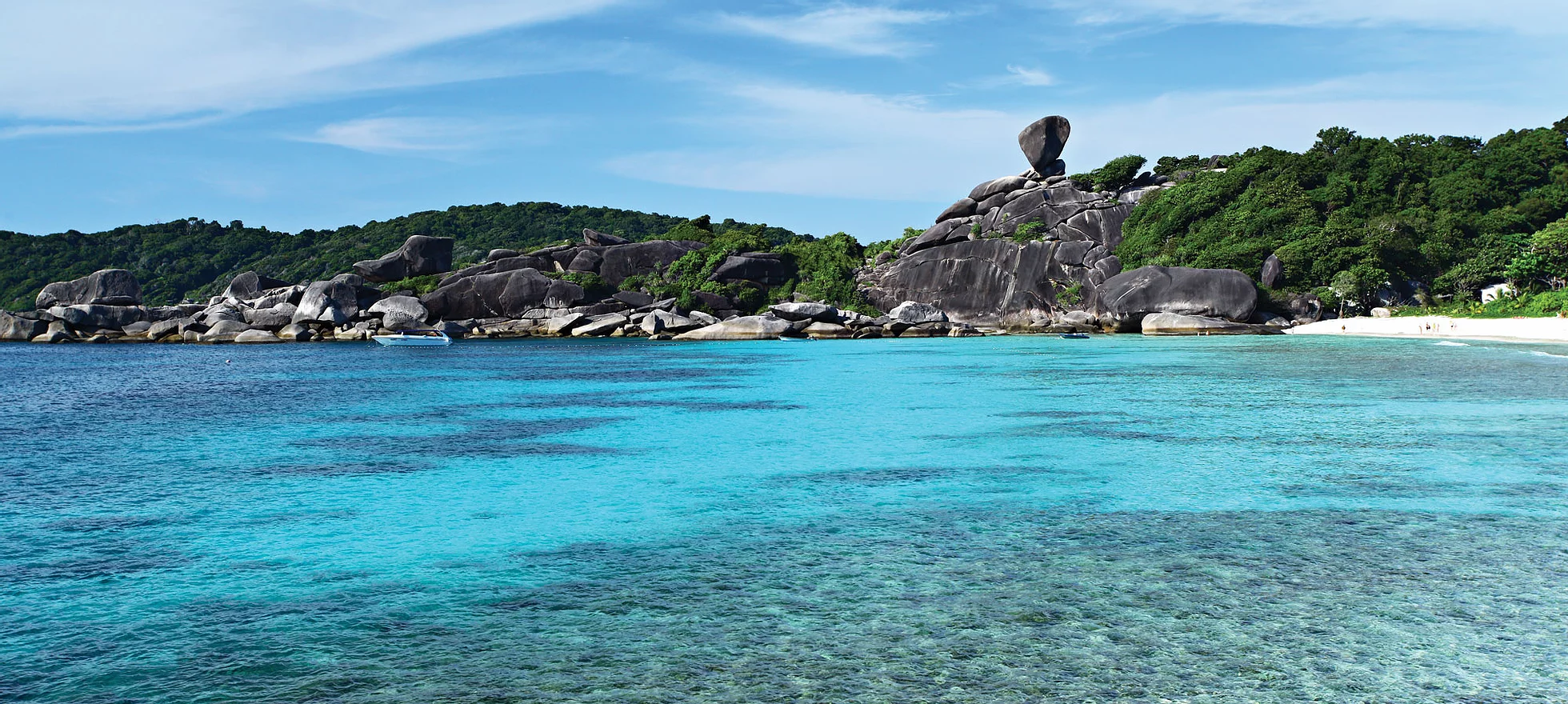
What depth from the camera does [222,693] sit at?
16.4 ft

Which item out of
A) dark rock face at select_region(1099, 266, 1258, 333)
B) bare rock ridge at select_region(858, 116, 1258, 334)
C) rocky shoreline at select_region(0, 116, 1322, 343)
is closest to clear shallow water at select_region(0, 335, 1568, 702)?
dark rock face at select_region(1099, 266, 1258, 333)

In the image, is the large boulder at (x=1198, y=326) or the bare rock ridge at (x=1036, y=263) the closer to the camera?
the large boulder at (x=1198, y=326)

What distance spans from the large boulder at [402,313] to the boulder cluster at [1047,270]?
33.8m

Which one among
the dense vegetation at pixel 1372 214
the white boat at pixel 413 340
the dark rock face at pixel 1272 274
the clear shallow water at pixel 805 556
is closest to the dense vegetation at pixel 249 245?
the white boat at pixel 413 340

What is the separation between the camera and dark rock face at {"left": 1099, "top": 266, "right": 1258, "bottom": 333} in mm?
60156

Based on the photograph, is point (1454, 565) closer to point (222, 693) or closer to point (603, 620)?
point (603, 620)

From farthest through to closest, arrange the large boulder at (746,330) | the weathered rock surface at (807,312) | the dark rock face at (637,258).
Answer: the dark rock face at (637,258), the weathered rock surface at (807,312), the large boulder at (746,330)

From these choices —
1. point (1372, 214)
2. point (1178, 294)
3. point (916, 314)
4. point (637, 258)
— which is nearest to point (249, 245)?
point (637, 258)

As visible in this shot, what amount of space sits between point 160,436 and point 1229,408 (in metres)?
18.8

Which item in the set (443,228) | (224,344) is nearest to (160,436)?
(224,344)

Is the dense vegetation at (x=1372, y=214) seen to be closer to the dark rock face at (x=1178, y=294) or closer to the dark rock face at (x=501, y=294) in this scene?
the dark rock face at (x=1178, y=294)

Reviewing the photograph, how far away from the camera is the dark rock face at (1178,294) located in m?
60.2

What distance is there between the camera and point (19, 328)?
71.4 meters

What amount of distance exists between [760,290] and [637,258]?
10229 millimetres
